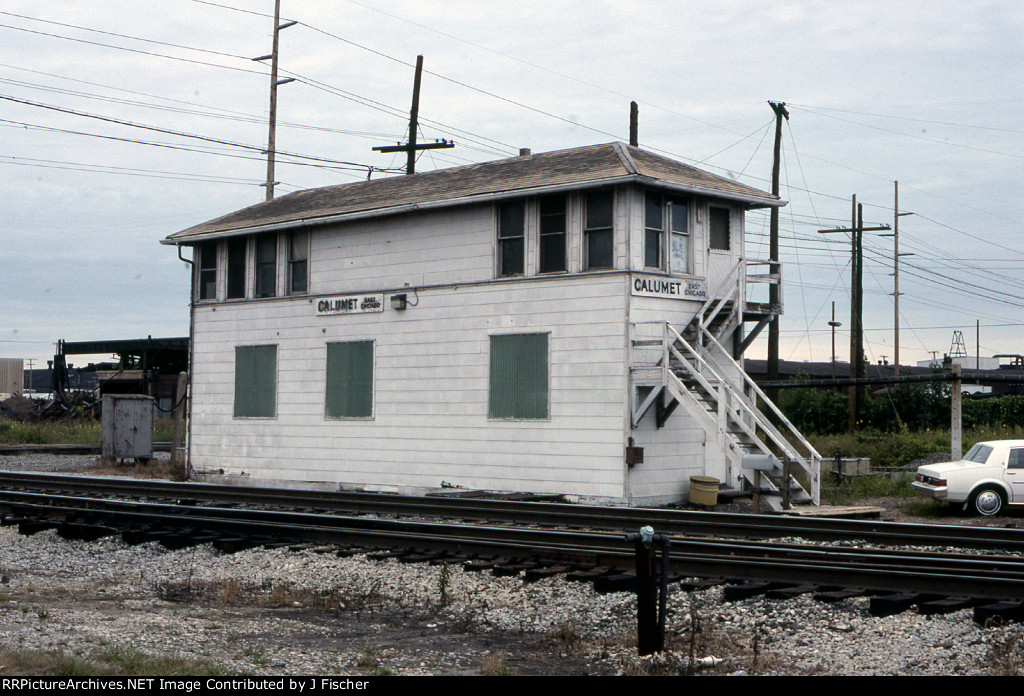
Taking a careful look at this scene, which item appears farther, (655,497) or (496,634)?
(655,497)

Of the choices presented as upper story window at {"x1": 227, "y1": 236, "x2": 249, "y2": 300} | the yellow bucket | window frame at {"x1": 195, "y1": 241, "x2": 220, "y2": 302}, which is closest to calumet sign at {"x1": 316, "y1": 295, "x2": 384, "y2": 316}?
upper story window at {"x1": 227, "y1": 236, "x2": 249, "y2": 300}

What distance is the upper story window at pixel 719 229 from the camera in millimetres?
21969

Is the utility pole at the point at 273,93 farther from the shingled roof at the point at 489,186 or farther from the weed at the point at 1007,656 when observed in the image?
the weed at the point at 1007,656

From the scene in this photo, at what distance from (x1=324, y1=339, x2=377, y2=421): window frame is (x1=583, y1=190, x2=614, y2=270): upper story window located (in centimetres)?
561

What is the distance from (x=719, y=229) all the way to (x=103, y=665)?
17111 mm

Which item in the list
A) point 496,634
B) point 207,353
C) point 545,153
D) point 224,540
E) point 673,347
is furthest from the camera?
point 207,353

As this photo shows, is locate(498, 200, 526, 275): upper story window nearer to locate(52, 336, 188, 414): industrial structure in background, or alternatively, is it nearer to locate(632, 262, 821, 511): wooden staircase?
locate(632, 262, 821, 511): wooden staircase

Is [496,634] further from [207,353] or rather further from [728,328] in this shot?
[207,353]

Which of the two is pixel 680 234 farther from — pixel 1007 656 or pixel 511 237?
pixel 1007 656

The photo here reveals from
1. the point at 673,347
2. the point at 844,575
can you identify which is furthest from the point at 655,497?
the point at 844,575

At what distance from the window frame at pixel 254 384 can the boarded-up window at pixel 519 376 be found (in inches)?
251

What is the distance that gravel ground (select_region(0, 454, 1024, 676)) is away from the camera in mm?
7457

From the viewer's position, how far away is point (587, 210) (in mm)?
20656
